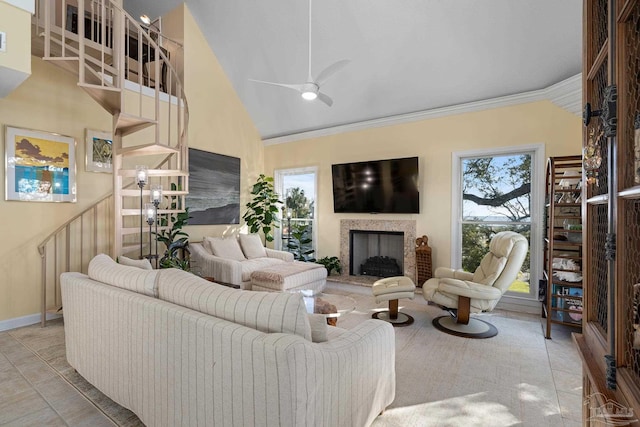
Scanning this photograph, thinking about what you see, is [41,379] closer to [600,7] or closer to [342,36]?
[600,7]

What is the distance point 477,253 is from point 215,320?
4195 millimetres

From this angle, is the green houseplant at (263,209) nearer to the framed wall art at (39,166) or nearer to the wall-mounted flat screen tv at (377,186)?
the wall-mounted flat screen tv at (377,186)

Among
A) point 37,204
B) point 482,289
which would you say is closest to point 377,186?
point 482,289

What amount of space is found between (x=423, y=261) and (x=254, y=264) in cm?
263

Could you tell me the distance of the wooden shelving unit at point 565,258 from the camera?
3.19m

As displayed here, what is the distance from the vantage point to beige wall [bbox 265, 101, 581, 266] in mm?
4047

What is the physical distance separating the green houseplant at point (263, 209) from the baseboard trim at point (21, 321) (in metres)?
3.24

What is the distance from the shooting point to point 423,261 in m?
4.80

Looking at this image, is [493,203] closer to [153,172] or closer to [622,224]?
[622,224]

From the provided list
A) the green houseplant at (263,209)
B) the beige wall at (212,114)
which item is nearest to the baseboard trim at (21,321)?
the beige wall at (212,114)

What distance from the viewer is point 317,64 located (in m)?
4.88

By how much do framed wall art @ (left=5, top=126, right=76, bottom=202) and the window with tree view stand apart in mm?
5373

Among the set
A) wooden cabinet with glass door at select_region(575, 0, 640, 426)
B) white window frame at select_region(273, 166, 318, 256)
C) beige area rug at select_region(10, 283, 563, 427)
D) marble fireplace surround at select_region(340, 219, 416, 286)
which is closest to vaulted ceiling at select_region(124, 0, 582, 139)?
white window frame at select_region(273, 166, 318, 256)

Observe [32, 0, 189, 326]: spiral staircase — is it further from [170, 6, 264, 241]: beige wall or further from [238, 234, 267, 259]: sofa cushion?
[238, 234, 267, 259]: sofa cushion
